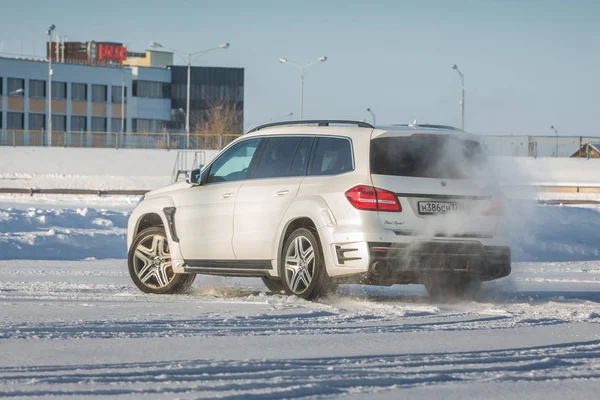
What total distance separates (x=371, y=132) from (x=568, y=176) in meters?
58.5

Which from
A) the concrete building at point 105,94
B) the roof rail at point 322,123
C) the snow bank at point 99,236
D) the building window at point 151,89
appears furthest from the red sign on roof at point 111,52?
the roof rail at point 322,123

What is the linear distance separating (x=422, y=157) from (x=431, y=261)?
3.31 feet

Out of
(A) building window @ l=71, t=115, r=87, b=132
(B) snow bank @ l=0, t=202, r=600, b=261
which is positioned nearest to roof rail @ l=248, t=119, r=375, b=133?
(B) snow bank @ l=0, t=202, r=600, b=261

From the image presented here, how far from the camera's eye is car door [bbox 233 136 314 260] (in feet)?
38.4

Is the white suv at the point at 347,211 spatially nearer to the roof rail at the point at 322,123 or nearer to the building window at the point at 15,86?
the roof rail at the point at 322,123

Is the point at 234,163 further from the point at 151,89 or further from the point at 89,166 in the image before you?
the point at 151,89

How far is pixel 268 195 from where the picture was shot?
11836mm

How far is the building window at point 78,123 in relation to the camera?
398 feet

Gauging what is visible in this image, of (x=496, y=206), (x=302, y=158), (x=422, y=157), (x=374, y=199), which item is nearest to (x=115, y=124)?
(x=302, y=158)

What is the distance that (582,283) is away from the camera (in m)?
15.2

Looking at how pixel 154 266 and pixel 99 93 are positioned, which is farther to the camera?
pixel 99 93

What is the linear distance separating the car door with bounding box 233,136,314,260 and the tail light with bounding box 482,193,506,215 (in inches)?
71.2

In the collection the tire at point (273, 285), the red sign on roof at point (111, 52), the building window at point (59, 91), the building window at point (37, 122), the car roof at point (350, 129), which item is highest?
the red sign on roof at point (111, 52)

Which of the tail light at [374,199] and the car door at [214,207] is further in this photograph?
the car door at [214,207]
